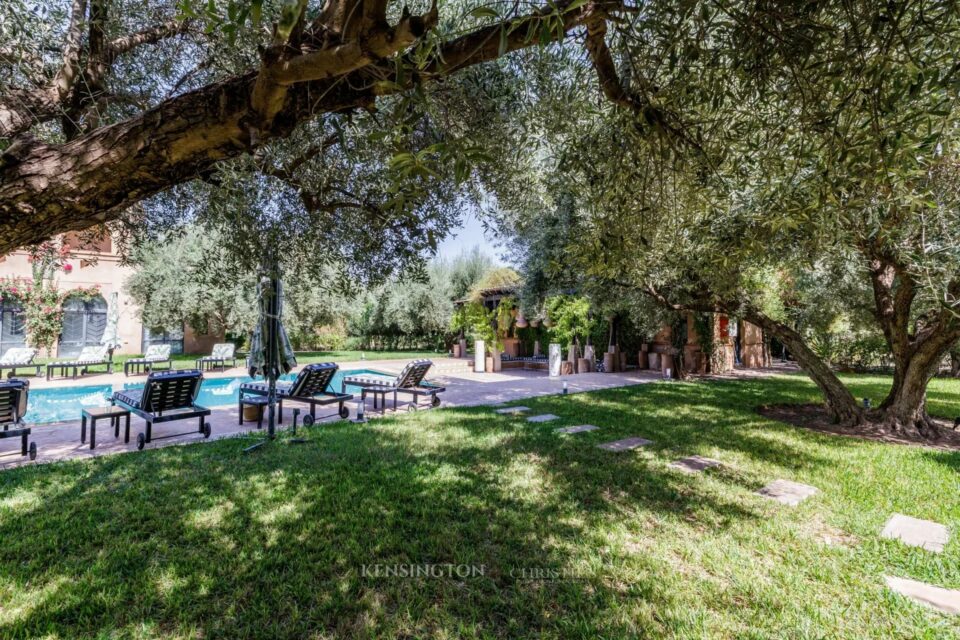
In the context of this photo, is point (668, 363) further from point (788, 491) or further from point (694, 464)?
point (788, 491)

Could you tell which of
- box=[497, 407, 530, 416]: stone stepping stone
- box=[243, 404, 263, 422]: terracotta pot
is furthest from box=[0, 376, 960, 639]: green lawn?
box=[497, 407, 530, 416]: stone stepping stone

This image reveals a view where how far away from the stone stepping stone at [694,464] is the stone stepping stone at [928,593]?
2.26m

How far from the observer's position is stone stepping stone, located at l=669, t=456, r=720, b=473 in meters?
5.33

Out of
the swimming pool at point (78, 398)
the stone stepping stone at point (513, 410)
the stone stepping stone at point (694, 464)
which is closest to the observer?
the stone stepping stone at point (694, 464)

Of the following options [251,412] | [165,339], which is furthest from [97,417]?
[165,339]

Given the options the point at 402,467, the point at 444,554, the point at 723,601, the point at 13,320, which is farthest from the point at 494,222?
the point at 13,320

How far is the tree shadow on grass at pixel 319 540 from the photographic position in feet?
8.55

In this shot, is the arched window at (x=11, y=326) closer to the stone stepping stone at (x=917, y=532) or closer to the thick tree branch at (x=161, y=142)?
the thick tree branch at (x=161, y=142)

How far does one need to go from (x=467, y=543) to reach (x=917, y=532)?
12.4 ft

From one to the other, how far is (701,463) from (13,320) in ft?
87.0

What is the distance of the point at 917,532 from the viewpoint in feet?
12.3

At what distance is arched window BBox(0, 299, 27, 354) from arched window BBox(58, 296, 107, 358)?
129 cm

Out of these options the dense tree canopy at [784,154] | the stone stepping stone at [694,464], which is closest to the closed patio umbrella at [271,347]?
the dense tree canopy at [784,154]

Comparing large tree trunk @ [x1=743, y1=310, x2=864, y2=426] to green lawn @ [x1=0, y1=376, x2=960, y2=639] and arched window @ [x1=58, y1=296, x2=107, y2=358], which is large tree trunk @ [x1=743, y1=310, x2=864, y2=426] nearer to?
green lawn @ [x1=0, y1=376, x2=960, y2=639]
